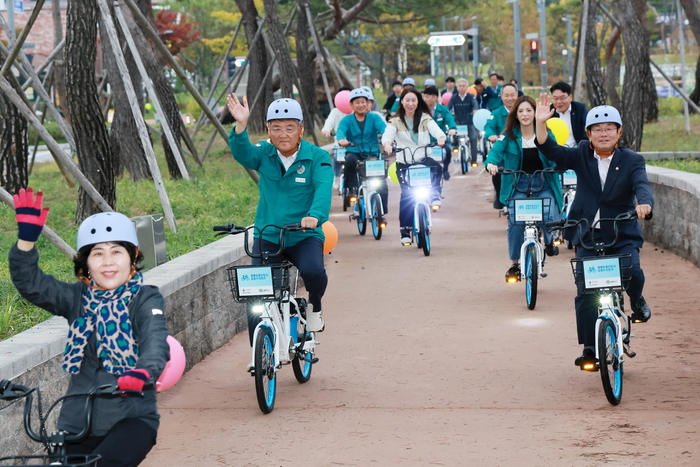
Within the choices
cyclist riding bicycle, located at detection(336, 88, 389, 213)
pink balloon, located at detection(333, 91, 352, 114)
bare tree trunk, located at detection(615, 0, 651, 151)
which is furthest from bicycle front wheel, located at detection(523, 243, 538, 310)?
bare tree trunk, located at detection(615, 0, 651, 151)

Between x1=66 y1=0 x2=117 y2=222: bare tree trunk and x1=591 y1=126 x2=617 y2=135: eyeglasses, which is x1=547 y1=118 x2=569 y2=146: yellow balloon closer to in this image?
x1=66 y1=0 x2=117 y2=222: bare tree trunk

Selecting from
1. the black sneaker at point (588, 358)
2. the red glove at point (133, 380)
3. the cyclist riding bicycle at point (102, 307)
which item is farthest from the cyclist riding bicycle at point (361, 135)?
the red glove at point (133, 380)

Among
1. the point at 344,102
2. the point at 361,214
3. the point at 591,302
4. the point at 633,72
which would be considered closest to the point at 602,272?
the point at 591,302

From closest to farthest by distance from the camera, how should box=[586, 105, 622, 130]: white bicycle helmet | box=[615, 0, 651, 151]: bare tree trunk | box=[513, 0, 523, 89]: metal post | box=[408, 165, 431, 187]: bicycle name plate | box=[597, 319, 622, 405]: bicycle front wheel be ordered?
box=[597, 319, 622, 405]: bicycle front wheel < box=[586, 105, 622, 130]: white bicycle helmet < box=[408, 165, 431, 187]: bicycle name plate < box=[615, 0, 651, 151]: bare tree trunk < box=[513, 0, 523, 89]: metal post

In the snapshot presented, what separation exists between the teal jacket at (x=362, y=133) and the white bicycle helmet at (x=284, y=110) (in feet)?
25.2

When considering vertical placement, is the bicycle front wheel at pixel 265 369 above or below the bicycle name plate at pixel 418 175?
below

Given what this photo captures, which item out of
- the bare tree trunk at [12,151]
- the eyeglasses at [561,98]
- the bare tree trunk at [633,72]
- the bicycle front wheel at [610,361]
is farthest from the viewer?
the bare tree trunk at [633,72]

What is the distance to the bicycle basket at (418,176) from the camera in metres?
13.2

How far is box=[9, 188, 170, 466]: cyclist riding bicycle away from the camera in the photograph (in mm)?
3998

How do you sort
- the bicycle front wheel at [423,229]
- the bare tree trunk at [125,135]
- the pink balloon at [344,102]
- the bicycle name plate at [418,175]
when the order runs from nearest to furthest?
the bicycle front wheel at [423,229], the bicycle name plate at [418,175], the bare tree trunk at [125,135], the pink balloon at [344,102]

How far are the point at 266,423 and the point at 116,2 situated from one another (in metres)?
7.60

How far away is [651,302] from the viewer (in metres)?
9.88

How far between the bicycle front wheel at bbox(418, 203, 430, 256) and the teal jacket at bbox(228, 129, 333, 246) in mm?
5784

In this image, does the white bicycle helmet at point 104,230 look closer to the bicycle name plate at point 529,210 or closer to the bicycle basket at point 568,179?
the bicycle name plate at point 529,210
